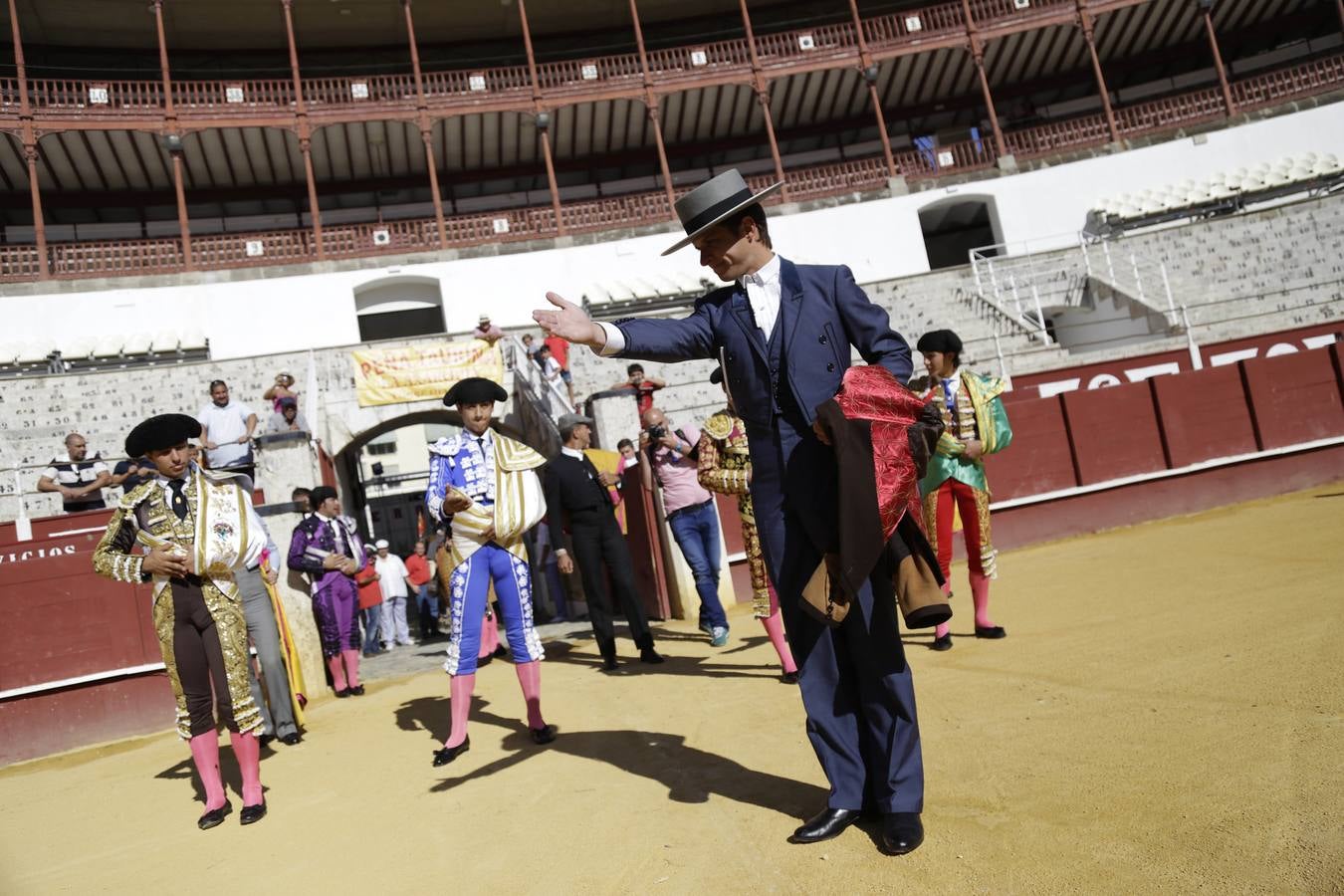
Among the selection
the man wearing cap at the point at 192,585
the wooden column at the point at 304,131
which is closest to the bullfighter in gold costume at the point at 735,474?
the man wearing cap at the point at 192,585

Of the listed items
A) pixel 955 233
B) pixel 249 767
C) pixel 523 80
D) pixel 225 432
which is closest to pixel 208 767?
pixel 249 767

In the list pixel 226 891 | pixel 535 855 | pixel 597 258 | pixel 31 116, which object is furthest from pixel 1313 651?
pixel 31 116

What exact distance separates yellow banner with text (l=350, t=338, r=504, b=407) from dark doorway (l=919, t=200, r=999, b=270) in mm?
13522

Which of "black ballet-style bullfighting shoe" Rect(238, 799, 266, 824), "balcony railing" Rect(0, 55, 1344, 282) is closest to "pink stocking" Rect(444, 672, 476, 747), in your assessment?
"black ballet-style bullfighting shoe" Rect(238, 799, 266, 824)

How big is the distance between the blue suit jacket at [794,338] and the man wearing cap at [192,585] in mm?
2352

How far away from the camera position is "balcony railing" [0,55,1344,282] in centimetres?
1980

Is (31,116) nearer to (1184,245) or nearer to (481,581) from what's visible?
(481,581)

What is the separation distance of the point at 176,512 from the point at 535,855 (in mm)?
2303

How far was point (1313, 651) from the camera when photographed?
331cm

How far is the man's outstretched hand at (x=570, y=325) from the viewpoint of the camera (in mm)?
2500

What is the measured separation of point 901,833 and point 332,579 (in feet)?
19.2

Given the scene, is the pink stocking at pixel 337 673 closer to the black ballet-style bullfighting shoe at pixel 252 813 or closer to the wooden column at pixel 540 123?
the black ballet-style bullfighting shoe at pixel 252 813

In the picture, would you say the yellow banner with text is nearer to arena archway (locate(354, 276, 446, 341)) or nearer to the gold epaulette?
arena archway (locate(354, 276, 446, 341))

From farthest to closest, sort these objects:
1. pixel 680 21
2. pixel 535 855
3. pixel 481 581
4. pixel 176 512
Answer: pixel 680 21
pixel 481 581
pixel 176 512
pixel 535 855
